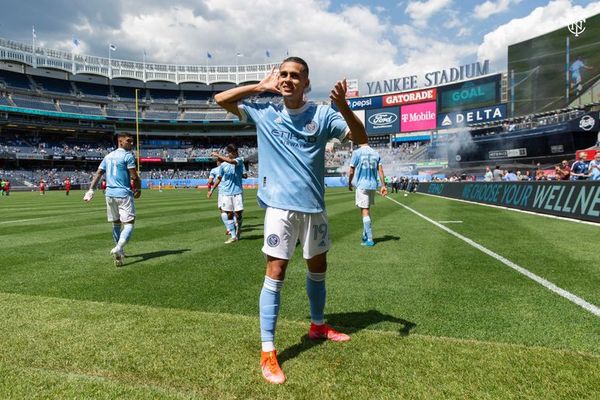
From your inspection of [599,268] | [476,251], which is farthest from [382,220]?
[599,268]

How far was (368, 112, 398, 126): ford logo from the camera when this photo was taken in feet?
221

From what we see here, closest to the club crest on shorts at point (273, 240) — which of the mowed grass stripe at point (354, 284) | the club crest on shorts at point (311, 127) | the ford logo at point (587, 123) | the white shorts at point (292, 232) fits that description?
the white shorts at point (292, 232)

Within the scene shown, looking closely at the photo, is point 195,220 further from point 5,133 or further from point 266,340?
point 5,133

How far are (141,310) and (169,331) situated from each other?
2.73 ft

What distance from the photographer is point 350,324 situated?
12.8 ft

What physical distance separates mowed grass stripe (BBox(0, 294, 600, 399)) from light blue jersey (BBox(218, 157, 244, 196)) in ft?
19.7

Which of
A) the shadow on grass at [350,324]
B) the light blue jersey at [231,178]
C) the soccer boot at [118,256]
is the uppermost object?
the light blue jersey at [231,178]

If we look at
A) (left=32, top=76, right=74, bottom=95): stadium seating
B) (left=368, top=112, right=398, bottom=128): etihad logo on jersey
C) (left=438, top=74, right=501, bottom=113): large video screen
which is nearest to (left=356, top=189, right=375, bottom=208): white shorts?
(left=438, top=74, right=501, bottom=113): large video screen

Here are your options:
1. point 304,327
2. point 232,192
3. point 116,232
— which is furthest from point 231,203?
point 304,327

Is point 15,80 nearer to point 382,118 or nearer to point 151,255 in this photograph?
point 382,118

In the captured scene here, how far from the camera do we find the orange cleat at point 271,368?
278 centimetres

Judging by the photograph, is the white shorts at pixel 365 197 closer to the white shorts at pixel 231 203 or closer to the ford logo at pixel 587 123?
the white shorts at pixel 231 203

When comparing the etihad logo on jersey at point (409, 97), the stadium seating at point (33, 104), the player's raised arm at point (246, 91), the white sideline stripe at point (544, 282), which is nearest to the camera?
the player's raised arm at point (246, 91)

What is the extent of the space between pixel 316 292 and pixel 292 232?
70 cm
